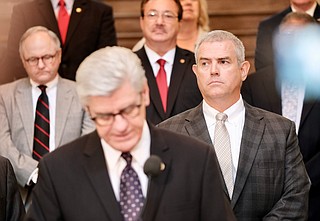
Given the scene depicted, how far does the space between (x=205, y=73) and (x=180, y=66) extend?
117 cm

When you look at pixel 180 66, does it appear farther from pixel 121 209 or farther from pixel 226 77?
pixel 121 209

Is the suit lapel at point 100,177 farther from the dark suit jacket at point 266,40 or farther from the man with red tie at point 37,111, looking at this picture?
the dark suit jacket at point 266,40

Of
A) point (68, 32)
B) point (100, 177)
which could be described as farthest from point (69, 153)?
point (68, 32)

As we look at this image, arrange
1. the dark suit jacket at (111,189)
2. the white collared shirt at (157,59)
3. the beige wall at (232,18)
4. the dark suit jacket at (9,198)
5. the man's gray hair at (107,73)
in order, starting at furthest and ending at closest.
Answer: the beige wall at (232,18)
the white collared shirt at (157,59)
the dark suit jacket at (9,198)
the dark suit jacket at (111,189)
the man's gray hair at (107,73)

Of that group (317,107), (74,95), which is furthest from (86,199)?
(317,107)

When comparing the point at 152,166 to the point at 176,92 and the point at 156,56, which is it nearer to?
the point at 176,92

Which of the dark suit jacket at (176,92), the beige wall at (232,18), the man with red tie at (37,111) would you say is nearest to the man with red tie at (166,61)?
the dark suit jacket at (176,92)

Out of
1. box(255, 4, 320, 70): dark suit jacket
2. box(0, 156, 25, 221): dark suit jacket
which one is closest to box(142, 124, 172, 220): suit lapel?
box(0, 156, 25, 221): dark suit jacket

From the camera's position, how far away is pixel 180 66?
514cm

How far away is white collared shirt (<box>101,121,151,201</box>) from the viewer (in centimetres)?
279

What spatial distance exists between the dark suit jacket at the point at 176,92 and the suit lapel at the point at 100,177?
6.82ft

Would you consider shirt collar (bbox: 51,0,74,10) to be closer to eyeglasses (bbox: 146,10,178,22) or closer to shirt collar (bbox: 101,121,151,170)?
A: eyeglasses (bbox: 146,10,178,22)

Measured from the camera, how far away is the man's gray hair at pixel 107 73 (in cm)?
264

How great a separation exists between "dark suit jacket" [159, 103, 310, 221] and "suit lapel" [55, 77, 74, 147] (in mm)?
1056
